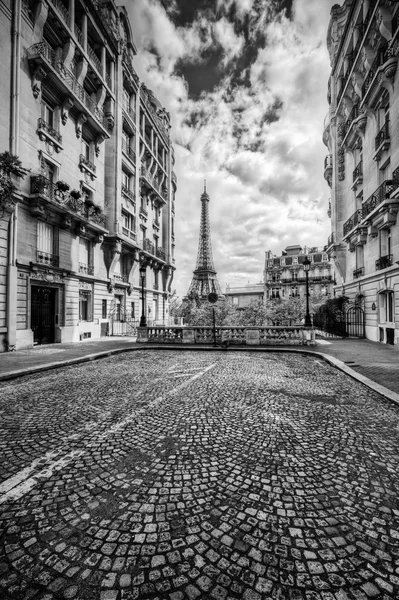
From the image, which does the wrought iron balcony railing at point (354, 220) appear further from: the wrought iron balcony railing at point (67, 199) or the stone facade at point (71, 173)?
the wrought iron balcony railing at point (67, 199)

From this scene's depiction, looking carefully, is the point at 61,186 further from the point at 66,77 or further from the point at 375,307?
the point at 375,307

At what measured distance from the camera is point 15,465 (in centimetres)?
313

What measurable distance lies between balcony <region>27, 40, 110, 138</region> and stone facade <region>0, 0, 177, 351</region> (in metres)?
0.06

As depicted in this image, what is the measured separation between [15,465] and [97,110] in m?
25.2

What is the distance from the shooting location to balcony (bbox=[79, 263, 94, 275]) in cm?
1996

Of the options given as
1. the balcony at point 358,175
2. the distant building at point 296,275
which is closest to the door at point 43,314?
the balcony at point 358,175

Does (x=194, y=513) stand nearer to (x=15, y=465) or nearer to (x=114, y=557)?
(x=114, y=557)

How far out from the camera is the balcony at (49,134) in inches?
622

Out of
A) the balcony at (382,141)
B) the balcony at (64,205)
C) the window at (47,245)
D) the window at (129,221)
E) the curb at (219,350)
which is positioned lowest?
the curb at (219,350)

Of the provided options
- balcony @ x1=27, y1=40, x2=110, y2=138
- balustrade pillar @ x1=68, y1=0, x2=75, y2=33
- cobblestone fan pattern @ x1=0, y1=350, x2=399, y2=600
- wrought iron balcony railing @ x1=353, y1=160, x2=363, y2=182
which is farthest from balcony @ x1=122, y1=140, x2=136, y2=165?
cobblestone fan pattern @ x1=0, y1=350, x2=399, y2=600

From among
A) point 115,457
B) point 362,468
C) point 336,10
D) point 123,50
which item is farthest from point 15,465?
point 336,10

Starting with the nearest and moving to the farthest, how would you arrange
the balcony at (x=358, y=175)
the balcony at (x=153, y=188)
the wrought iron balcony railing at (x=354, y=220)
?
the wrought iron balcony railing at (x=354, y=220) → the balcony at (x=358, y=175) → the balcony at (x=153, y=188)

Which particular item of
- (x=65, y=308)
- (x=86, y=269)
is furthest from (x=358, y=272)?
(x=65, y=308)

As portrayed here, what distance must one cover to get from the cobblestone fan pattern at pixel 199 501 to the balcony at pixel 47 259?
512 inches
